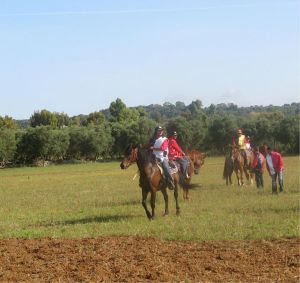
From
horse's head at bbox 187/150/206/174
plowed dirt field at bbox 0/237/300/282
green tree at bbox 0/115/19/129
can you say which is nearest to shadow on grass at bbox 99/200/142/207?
horse's head at bbox 187/150/206/174

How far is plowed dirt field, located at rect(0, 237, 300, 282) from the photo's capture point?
8914mm

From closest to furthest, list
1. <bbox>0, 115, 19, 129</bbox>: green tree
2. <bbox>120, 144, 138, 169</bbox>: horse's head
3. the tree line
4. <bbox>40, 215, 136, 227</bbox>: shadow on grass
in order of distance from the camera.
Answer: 1. <bbox>120, 144, 138, 169</bbox>: horse's head
2. <bbox>40, 215, 136, 227</bbox>: shadow on grass
3. the tree line
4. <bbox>0, 115, 19, 129</bbox>: green tree

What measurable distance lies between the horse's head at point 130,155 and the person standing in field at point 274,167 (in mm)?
8485

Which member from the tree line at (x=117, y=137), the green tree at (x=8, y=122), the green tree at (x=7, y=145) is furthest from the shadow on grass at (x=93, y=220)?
the green tree at (x=8, y=122)

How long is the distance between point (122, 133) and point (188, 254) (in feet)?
280

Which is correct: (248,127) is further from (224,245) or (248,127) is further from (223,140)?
(224,245)

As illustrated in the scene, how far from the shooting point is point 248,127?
85.9m

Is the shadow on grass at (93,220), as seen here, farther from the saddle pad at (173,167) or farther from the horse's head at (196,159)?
the horse's head at (196,159)

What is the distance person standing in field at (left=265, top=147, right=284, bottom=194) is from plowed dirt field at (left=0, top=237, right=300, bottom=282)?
34.2 ft

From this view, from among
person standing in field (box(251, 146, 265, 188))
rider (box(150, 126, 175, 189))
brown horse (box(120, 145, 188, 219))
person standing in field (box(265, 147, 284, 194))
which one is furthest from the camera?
person standing in field (box(251, 146, 265, 188))

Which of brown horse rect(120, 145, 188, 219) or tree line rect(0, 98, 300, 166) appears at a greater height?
tree line rect(0, 98, 300, 166)

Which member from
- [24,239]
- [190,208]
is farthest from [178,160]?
[24,239]

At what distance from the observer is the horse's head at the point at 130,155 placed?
50.3 feet

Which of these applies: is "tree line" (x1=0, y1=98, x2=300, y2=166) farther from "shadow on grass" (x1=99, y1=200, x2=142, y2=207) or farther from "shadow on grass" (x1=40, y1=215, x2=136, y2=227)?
"shadow on grass" (x1=40, y1=215, x2=136, y2=227)
